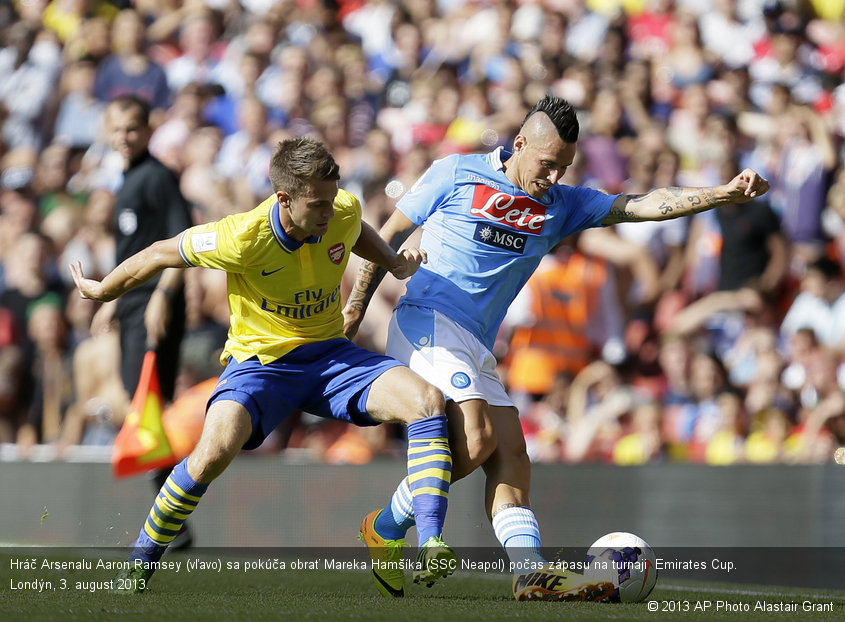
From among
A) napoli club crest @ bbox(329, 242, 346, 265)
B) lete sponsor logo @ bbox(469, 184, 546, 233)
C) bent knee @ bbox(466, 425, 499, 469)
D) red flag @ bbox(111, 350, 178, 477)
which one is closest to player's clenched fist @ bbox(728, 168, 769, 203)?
lete sponsor logo @ bbox(469, 184, 546, 233)

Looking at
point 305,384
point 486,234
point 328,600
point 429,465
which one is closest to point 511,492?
point 429,465

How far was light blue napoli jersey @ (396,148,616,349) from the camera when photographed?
590cm

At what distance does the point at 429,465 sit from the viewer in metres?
5.34

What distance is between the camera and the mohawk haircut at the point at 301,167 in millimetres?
5270

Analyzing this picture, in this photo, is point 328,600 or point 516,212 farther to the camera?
point 516,212

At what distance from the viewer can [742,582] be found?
24.5 feet

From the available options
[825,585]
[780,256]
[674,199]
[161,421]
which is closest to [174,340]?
[161,421]

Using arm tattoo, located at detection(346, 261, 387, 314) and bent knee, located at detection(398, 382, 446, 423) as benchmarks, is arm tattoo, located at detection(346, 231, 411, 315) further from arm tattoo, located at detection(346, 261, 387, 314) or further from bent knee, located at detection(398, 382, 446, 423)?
bent knee, located at detection(398, 382, 446, 423)

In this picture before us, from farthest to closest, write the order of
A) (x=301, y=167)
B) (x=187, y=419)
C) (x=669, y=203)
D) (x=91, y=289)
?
(x=187, y=419), (x=669, y=203), (x=91, y=289), (x=301, y=167)

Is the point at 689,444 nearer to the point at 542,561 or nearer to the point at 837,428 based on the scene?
the point at 837,428

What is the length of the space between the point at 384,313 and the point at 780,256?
124 inches

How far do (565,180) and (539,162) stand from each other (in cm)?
482

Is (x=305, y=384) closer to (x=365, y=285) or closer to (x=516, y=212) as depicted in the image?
(x=365, y=285)

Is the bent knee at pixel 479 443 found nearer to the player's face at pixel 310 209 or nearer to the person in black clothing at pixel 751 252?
the player's face at pixel 310 209
